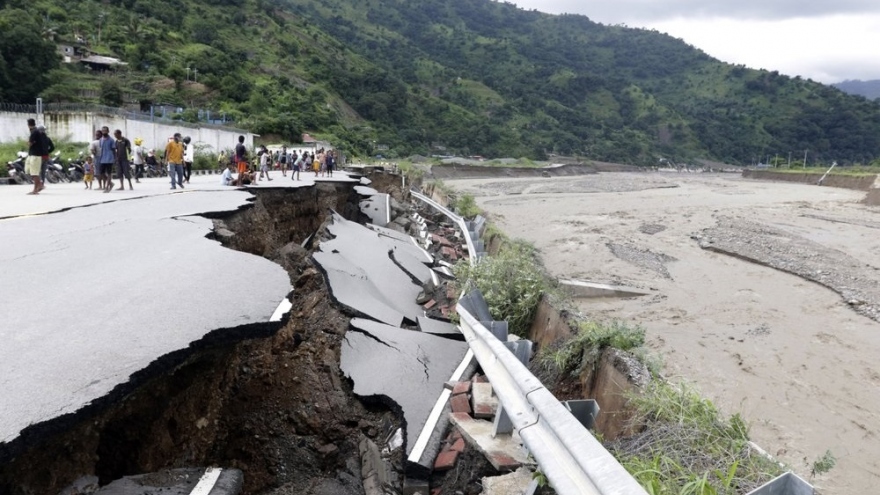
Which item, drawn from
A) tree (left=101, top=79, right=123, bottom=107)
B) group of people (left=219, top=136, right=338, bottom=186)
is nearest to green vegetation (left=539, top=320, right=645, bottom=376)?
group of people (left=219, top=136, right=338, bottom=186)

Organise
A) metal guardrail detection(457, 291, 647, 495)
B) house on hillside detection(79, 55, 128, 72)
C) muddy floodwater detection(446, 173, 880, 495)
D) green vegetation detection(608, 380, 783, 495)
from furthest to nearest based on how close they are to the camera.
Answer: house on hillside detection(79, 55, 128, 72) < muddy floodwater detection(446, 173, 880, 495) < green vegetation detection(608, 380, 783, 495) < metal guardrail detection(457, 291, 647, 495)

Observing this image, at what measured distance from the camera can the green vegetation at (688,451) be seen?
2738mm

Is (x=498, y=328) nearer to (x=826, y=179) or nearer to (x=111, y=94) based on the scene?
(x=111, y=94)

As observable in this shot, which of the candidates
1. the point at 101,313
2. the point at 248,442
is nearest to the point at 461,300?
the point at 248,442

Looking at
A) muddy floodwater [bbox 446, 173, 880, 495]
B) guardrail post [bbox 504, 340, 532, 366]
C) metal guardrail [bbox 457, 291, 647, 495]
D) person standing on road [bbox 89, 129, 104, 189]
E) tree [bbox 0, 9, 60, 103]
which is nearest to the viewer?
metal guardrail [bbox 457, 291, 647, 495]

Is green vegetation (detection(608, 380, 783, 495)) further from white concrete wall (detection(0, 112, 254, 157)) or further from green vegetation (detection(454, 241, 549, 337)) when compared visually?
white concrete wall (detection(0, 112, 254, 157))

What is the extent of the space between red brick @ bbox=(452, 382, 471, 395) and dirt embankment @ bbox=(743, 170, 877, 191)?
150ft

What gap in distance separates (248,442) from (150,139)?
31510 millimetres

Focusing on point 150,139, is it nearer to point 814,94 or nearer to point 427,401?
point 427,401

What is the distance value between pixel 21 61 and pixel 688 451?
49399 millimetres

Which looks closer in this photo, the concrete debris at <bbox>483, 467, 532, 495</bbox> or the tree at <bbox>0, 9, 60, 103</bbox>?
the concrete debris at <bbox>483, 467, 532, 495</bbox>

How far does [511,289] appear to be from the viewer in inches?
281

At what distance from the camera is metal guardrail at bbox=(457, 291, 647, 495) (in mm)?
2279

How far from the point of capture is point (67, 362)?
3381 millimetres
